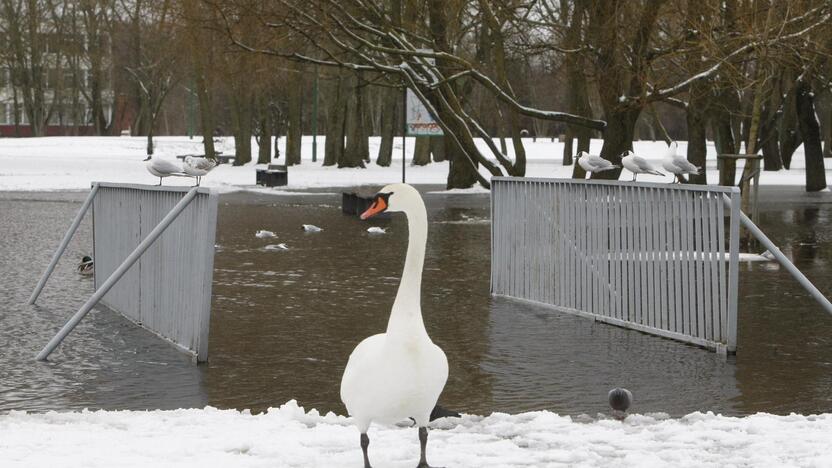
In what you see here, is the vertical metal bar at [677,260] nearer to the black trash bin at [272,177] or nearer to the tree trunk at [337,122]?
the black trash bin at [272,177]

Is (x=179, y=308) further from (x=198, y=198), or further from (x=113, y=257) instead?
(x=113, y=257)

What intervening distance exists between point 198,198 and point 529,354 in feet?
9.04

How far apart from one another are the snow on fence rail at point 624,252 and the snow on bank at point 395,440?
2643mm

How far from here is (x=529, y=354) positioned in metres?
9.69

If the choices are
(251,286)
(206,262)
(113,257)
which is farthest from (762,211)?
(206,262)

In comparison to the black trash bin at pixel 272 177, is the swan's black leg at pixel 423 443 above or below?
below

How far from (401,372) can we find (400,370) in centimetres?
1

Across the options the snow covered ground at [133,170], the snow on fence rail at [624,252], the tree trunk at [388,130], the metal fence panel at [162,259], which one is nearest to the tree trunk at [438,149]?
the snow covered ground at [133,170]

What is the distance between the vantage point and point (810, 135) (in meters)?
36.1

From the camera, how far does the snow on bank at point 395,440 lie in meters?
6.24

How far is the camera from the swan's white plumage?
562 cm

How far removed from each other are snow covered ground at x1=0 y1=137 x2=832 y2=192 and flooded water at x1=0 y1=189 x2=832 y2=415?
14166 mm

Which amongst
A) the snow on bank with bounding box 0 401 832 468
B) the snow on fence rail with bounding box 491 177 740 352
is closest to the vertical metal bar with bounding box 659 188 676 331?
the snow on fence rail with bounding box 491 177 740 352

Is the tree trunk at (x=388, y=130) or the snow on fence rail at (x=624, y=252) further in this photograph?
the tree trunk at (x=388, y=130)
